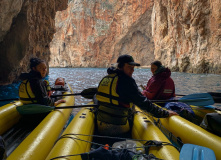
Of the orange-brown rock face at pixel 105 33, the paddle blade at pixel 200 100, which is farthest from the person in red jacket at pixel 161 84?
the orange-brown rock face at pixel 105 33

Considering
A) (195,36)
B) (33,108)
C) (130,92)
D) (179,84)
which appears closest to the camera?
(130,92)

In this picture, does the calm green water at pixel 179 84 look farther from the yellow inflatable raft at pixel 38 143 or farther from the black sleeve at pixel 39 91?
the yellow inflatable raft at pixel 38 143

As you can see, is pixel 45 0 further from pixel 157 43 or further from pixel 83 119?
pixel 157 43

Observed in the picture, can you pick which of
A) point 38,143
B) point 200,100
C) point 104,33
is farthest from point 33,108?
point 104,33

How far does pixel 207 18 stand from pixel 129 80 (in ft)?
61.5

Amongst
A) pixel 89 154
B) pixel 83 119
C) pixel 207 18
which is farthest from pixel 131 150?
pixel 207 18

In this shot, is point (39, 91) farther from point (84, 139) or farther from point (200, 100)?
point (200, 100)

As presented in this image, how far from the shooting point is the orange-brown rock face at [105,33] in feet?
161

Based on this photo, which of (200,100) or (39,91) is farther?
(200,100)

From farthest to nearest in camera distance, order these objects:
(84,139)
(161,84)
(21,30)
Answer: (21,30) < (161,84) < (84,139)

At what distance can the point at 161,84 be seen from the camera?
3.51 m

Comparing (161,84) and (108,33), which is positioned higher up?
Result: (108,33)

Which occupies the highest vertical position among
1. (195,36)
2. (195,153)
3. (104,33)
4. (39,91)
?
(104,33)

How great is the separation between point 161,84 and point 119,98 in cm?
180
